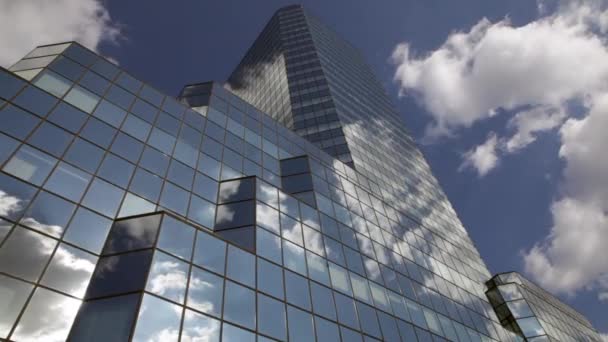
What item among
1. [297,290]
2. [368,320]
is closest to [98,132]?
[297,290]

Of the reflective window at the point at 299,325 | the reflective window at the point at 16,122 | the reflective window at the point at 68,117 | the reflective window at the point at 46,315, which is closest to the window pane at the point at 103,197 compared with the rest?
the reflective window at the point at 68,117

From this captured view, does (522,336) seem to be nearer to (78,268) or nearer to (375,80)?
(78,268)

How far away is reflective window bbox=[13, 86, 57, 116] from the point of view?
61.2 feet

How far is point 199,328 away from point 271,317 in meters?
3.95

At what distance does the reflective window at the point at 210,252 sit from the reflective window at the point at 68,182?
570 centimetres

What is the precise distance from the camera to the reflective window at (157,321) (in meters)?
13.0

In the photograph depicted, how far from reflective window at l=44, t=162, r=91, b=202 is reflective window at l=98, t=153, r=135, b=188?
1002 millimetres

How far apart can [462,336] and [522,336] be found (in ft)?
31.5

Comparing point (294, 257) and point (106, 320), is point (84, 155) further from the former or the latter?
point (294, 257)

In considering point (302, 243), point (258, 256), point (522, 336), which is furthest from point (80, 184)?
point (522, 336)

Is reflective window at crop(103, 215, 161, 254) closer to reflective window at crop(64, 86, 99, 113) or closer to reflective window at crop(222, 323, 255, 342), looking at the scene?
reflective window at crop(222, 323, 255, 342)

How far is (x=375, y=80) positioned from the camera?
8788 cm

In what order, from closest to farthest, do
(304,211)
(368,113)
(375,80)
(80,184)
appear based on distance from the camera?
(80,184) < (304,211) < (368,113) < (375,80)

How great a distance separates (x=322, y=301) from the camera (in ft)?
69.2
